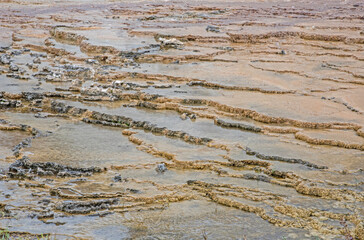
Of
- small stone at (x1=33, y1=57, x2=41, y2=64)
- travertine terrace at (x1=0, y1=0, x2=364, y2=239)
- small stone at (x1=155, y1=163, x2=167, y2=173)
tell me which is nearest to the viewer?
travertine terrace at (x1=0, y1=0, x2=364, y2=239)

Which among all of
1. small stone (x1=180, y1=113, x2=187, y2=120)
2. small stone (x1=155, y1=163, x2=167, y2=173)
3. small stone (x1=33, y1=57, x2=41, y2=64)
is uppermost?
small stone (x1=33, y1=57, x2=41, y2=64)

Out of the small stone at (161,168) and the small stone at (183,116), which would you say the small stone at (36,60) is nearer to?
the small stone at (183,116)

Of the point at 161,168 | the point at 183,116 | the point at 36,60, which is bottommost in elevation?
the point at 161,168

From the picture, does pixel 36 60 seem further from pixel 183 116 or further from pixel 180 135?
pixel 180 135

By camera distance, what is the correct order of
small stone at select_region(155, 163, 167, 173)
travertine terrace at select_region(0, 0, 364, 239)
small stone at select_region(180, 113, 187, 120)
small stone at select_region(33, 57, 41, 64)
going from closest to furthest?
travertine terrace at select_region(0, 0, 364, 239), small stone at select_region(155, 163, 167, 173), small stone at select_region(180, 113, 187, 120), small stone at select_region(33, 57, 41, 64)

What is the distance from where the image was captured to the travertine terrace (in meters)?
4.16

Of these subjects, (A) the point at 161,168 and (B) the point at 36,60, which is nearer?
(A) the point at 161,168

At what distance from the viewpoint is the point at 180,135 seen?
626 cm

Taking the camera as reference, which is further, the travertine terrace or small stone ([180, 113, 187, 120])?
small stone ([180, 113, 187, 120])

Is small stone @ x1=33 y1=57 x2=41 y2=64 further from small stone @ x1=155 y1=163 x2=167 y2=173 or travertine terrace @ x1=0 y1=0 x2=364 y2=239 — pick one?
small stone @ x1=155 y1=163 x2=167 y2=173

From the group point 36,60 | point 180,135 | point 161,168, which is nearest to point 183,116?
→ point 180,135

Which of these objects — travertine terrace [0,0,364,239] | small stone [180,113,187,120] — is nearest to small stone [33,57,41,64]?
Result: travertine terrace [0,0,364,239]

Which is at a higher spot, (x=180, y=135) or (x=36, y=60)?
(x=36, y=60)

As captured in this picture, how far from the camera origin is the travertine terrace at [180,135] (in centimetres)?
416
